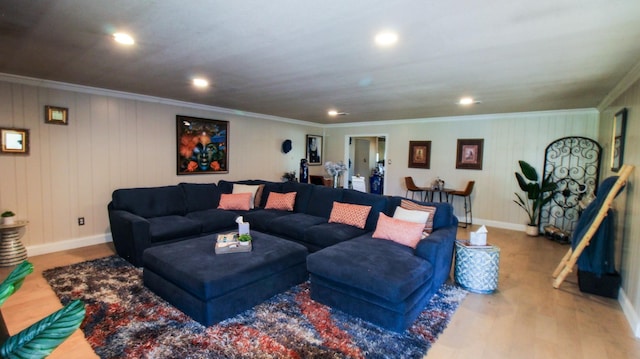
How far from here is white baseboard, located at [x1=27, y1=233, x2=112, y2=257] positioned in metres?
4.09

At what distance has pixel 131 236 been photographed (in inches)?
143

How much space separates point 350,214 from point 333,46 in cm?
220

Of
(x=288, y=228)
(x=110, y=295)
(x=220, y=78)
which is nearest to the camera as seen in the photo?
(x=110, y=295)

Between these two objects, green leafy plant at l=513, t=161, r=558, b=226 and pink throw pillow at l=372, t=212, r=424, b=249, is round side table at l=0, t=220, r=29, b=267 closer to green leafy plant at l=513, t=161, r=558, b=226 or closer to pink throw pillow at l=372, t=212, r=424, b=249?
pink throw pillow at l=372, t=212, r=424, b=249

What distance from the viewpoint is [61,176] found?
167 inches

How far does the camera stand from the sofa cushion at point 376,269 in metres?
2.39

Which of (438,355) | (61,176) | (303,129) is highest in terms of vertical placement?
(303,129)

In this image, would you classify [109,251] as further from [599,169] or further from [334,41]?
[599,169]

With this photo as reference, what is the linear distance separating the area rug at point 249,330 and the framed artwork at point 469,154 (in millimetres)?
3893

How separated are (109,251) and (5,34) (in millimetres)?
2818

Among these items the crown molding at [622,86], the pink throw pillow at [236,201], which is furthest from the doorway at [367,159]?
the crown molding at [622,86]

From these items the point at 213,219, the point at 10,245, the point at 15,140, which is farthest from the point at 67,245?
the point at 213,219

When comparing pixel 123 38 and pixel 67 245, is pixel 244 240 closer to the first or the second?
pixel 123 38

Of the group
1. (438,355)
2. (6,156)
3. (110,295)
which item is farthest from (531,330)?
(6,156)
